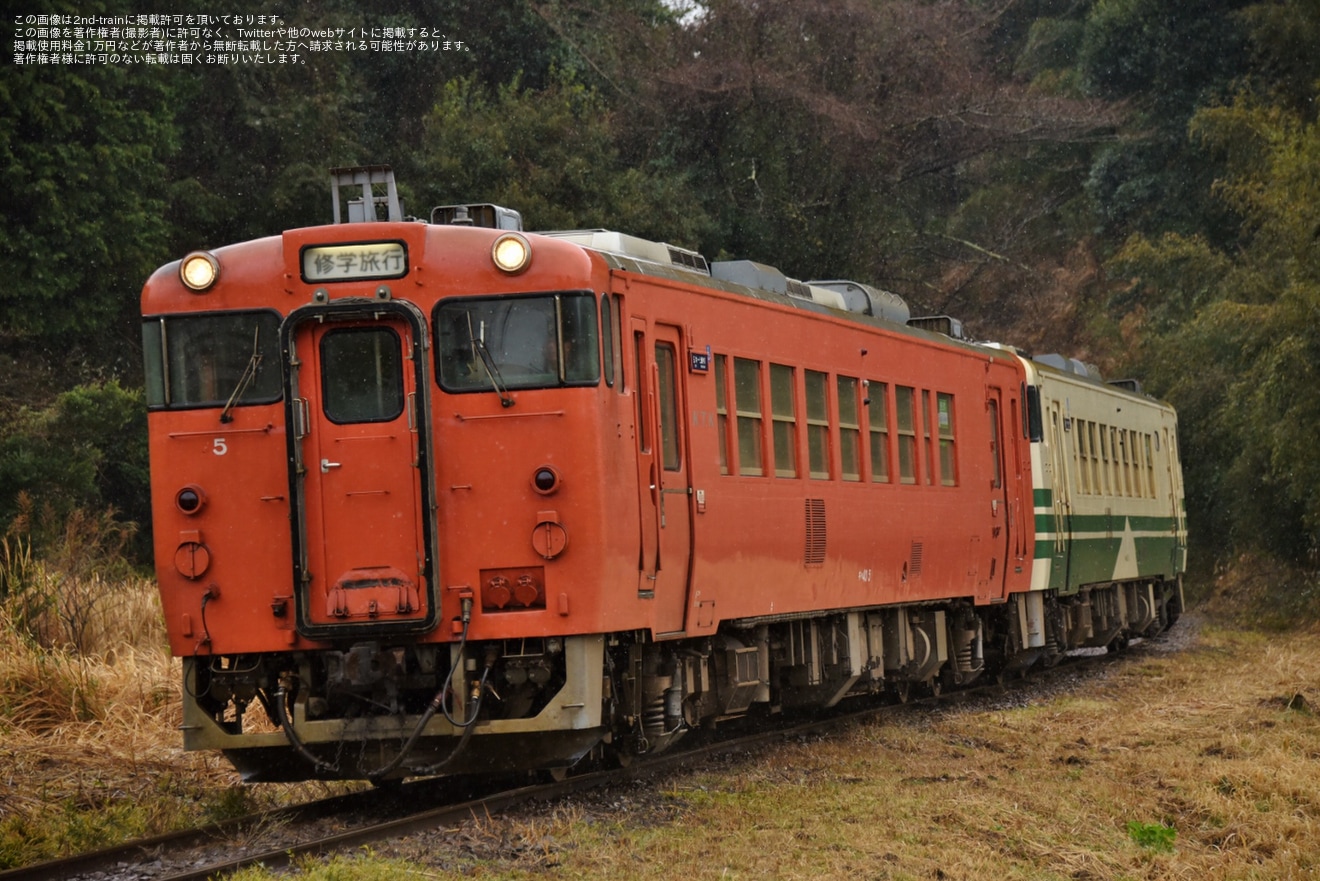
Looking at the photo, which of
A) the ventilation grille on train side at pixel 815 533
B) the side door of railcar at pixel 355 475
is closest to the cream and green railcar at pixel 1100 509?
the ventilation grille on train side at pixel 815 533

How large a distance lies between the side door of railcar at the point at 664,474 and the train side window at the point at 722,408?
51 centimetres

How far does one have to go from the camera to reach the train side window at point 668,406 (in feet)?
32.8

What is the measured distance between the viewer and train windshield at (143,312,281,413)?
29.8 ft


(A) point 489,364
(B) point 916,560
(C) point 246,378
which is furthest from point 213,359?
(B) point 916,560

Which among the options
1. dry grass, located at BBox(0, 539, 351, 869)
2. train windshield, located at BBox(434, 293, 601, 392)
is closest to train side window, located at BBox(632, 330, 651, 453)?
train windshield, located at BBox(434, 293, 601, 392)

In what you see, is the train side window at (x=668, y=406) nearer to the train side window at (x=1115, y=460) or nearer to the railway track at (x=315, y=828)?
the railway track at (x=315, y=828)

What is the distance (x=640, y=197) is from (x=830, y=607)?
559 inches

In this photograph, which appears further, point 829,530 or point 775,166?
point 775,166

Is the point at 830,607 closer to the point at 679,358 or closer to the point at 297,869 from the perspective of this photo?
the point at 679,358

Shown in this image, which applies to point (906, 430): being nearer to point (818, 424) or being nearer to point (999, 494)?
point (818, 424)

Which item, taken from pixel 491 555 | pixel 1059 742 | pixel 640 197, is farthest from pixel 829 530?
pixel 640 197

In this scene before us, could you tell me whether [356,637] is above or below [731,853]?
above

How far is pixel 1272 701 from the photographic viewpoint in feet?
46.7

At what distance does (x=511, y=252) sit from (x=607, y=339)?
663 mm
